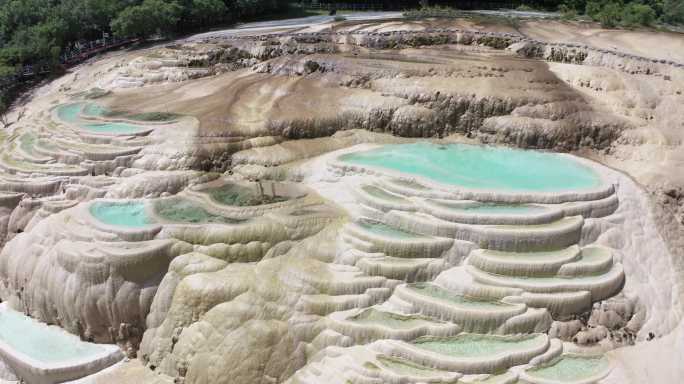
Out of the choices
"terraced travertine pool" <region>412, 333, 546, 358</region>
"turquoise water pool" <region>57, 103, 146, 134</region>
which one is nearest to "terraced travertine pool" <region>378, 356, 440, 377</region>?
"terraced travertine pool" <region>412, 333, 546, 358</region>

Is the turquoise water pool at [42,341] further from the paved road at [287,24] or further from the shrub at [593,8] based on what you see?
the shrub at [593,8]

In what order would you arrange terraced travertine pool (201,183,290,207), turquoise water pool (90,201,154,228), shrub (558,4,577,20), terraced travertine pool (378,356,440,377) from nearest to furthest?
terraced travertine pool (378,356,440,377)
turquoise water pool (90,201,154,228)
terraced travertine pool (201,183,290,207)
shrub (558,4,577,20)

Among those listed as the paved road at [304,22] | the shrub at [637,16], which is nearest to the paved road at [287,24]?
the paved road at [304,22]

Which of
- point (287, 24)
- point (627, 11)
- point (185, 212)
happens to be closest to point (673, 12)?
point (627, 11)

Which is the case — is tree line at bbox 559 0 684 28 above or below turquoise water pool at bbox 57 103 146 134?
above

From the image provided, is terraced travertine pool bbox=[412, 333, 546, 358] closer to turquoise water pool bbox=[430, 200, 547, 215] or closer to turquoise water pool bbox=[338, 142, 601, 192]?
turquoise water pool bbox=[430, 200, 547, 215]

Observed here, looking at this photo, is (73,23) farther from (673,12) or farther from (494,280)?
(673,12)
